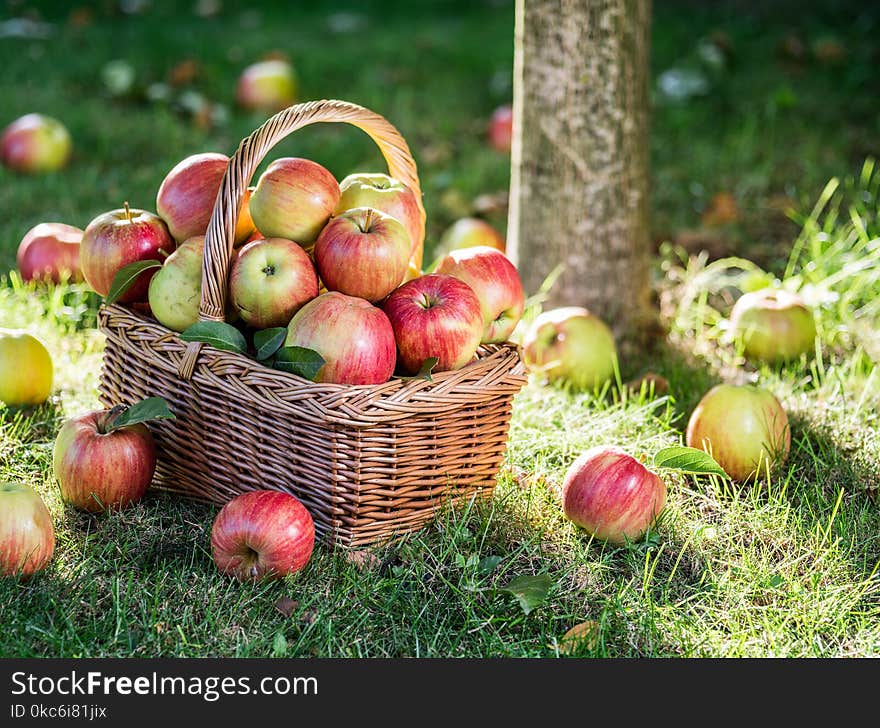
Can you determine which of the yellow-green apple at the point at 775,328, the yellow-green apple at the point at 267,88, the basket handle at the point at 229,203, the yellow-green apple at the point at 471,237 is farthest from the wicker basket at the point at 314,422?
the yellow-green apple at the point at 267,88

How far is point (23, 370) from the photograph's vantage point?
112 inches

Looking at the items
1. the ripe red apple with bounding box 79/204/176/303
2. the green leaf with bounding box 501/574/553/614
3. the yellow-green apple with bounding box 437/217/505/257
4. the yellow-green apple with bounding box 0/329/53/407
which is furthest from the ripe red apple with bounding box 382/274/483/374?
the yellow-green apple with bounding box 437/217/505/257

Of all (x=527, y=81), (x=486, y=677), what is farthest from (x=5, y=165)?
(x=486, y=677)

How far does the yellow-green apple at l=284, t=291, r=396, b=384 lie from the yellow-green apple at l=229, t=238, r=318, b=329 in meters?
0.07

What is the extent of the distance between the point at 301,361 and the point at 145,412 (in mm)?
393

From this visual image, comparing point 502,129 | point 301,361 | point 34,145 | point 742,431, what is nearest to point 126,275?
point 301,361

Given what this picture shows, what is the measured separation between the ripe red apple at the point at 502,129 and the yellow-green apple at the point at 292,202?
8.76 ft

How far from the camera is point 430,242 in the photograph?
4.23 meters

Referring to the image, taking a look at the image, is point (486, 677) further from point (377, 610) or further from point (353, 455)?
point (353, 455)

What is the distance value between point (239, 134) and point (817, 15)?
3.57m

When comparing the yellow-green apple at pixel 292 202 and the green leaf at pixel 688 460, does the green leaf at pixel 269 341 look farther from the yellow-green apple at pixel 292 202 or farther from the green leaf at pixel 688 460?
the green leaf at pixel 688 460

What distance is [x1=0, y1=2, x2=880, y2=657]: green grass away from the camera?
2131 millimetres

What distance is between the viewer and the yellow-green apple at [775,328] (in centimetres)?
335

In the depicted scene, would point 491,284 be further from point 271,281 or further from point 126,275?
point 126,275
